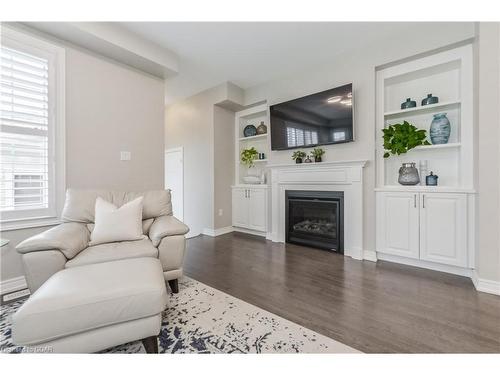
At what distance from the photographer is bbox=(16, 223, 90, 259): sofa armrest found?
1.50m

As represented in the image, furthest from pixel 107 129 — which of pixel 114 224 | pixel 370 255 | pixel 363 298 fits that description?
pixel 370 255

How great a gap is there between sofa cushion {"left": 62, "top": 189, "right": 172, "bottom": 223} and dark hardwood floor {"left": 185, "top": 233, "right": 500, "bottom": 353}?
800 millimetres

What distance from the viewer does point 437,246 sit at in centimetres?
239

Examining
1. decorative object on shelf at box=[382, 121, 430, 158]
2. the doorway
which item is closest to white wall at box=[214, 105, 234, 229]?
the doorway

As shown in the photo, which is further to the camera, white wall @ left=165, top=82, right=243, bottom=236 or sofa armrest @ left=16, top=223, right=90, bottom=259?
white wall @ left=165, top=82, right=243, bottom=236

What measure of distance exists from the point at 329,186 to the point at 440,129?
53.6 inches

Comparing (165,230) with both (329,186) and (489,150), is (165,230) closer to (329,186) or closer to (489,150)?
(329,186)

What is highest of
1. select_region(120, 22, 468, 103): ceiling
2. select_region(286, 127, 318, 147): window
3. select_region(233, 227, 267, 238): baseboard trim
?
select_region(120, 22, 468, 103): ceiling

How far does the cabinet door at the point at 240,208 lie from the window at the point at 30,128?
2.65 meters

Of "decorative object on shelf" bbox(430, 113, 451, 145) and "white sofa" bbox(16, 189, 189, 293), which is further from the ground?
"decorative object on shelf" bbox(430, 113, 451, 145)

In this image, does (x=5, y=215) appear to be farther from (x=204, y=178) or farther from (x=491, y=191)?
(x=491, y=191)

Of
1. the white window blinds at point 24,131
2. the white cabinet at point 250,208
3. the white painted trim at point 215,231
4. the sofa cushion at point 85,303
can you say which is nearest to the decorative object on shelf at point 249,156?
the white cabinet at point 250,208

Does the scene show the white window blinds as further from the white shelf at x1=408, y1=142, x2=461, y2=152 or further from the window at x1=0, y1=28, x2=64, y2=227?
the white shelf at x1=408, y1=142, x2=461, y2=152
